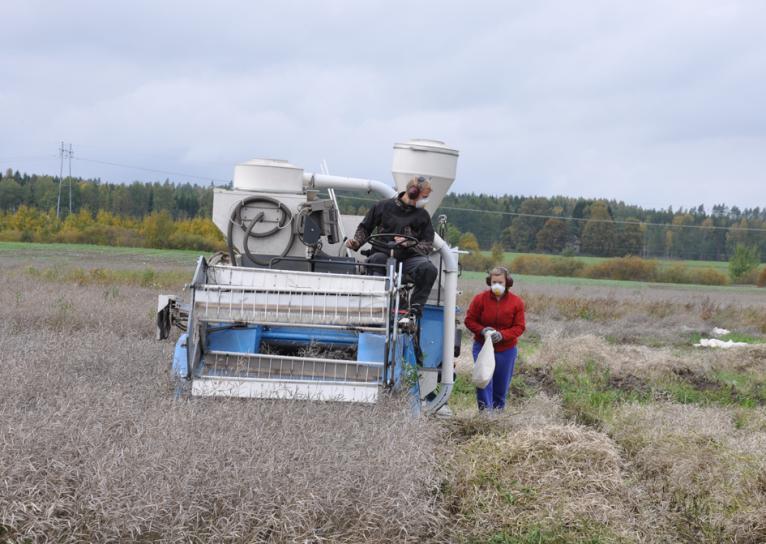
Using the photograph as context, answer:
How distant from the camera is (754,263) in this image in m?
63.5

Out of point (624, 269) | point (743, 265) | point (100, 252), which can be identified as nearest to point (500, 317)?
point (100, 252)

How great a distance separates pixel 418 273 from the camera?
26.6 ft

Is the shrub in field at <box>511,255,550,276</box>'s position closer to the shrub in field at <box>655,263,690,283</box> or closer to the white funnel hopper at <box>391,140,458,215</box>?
the shrub in field at <box>655,263,690,283</box>

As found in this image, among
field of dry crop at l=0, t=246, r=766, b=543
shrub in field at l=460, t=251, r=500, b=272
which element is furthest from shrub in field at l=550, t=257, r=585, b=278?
field of dry crop at l=0, t=246, r=766, b=543

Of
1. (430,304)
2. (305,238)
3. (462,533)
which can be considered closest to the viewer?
(462,533)

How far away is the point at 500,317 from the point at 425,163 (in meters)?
1.59

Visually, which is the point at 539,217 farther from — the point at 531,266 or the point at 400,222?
the point at 400,222

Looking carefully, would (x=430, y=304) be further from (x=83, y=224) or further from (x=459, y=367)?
(x=83, y=224)

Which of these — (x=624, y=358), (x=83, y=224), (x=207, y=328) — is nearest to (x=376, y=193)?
(x=207, y=328)

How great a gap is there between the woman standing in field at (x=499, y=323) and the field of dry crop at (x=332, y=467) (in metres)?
0.38

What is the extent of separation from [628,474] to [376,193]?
13.0 ft

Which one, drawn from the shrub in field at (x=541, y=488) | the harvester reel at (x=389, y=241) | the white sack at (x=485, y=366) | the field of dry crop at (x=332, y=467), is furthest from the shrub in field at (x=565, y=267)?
the shrub in field at (x=541, y=488)

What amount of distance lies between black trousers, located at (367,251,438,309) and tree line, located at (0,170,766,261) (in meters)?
51.1

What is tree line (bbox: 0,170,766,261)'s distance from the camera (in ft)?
232
